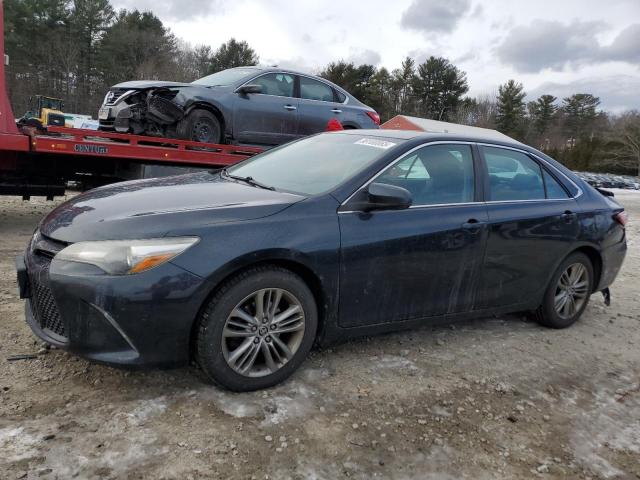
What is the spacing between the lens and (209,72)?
173ft

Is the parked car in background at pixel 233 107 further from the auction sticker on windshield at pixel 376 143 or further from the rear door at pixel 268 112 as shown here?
the auction sticker on windshield at pixel 376 143

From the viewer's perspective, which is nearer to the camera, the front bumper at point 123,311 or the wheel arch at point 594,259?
the front bumper at point 123,311

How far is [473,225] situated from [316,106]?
5520 millimetres

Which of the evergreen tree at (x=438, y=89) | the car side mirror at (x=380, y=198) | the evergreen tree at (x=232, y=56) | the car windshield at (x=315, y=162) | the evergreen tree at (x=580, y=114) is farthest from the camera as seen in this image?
the evergreen tree at (x=580, y=114)

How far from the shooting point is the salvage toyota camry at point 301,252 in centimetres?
264

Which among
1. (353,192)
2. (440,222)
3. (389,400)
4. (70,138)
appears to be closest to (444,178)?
(440,222)

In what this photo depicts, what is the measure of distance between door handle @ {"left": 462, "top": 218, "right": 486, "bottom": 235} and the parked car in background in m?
5.10

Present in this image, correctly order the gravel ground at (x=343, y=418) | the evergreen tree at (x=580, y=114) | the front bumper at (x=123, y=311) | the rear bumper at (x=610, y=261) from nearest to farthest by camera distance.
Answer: the gravel ground at (x=343, y=418)
the front bumper at (x=123, y=311)
the rear bumper at (x=610, y=261)
the evergreen tree at (x=580, y=114)

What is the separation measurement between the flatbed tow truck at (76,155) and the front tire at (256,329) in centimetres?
497

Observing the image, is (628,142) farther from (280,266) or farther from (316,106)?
(280,266)

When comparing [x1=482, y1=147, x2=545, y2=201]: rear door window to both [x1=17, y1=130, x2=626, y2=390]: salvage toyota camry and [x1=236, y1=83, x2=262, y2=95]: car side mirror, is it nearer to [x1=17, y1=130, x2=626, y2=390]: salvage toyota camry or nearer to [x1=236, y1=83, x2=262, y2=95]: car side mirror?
[x1=17, y1=130, x2=626, y2=390]: salvage toyota camry

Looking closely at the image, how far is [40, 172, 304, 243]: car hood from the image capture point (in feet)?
8.90

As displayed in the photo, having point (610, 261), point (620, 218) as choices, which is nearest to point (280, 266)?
point (610, 261)

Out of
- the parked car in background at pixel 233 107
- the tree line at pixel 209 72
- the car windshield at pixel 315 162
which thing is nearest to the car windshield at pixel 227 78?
the parked car in background at pixel 233 107
